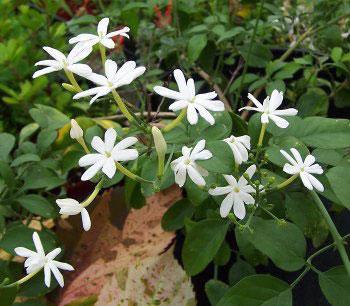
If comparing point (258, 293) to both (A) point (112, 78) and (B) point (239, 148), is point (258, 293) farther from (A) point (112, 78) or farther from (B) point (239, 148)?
(A) point (112, 78)

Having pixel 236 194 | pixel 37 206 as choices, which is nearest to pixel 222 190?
pixel 236 194

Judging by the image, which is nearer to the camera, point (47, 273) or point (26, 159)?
point (47, 273)

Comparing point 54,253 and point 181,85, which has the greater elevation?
point 181,85

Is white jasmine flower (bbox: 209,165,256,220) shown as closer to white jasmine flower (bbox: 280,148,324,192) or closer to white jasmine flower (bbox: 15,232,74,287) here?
white jasmine flower (bbox: 280,148,324,192)

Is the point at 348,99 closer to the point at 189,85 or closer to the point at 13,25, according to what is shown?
the point at 189,85

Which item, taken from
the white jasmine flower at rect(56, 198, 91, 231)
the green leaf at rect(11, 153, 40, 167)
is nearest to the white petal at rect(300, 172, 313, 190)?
the white jasmine flower at rect(56, 198, 91, 231)

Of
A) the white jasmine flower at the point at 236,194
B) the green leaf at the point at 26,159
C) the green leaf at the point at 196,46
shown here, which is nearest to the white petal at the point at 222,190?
the white jasmine flower at the point at 236,194
